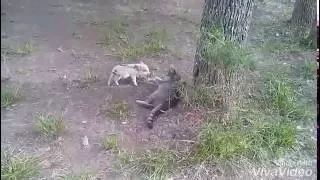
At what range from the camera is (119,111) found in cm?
370

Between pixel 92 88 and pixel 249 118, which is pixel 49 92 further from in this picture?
pixel 249 118

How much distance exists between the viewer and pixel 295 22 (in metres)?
6.22

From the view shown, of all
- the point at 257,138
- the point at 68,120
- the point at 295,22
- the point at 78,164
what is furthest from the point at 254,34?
the point at 78,164

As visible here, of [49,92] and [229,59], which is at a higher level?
[229,59]

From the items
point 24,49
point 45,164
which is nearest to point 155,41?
point 24,49

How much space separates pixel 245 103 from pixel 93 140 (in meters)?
1.36

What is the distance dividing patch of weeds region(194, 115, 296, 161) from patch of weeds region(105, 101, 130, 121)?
2.42ft

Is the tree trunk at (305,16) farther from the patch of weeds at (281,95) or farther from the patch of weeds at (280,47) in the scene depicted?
the patch of weeds at (281,95)

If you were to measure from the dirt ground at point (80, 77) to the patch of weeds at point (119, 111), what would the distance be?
0.05 metres

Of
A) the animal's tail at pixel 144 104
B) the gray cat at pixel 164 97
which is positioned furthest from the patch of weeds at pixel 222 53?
the animal's tail at pixel 144 104

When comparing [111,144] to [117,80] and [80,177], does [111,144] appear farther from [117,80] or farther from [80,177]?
[117,80]

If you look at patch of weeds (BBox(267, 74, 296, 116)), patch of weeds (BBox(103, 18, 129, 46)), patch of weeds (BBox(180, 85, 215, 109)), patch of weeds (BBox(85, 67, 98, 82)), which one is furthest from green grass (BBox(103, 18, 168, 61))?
patch of weeds (BBox(267, 74, 296, 116))

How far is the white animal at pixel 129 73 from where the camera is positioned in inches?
162

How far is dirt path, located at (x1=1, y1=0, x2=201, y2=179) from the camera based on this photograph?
3.28 m
